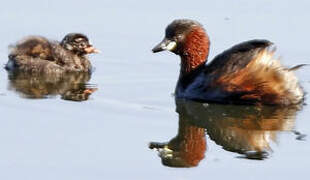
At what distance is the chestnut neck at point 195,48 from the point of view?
37.9 feet

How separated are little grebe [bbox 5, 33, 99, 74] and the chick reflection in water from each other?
2.57 metres

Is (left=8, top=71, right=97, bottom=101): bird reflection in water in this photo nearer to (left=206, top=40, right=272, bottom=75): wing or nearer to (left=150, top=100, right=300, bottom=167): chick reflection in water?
(left=150, top=100, right=300, bottom=167): chick reflection in water

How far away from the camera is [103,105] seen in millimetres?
10711

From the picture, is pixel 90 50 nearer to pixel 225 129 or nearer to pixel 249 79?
pixel 249 79

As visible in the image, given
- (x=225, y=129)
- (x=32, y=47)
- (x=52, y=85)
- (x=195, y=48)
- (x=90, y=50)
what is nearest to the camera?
(x=225, y=129)

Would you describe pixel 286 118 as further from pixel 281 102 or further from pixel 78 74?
pixel 78 74

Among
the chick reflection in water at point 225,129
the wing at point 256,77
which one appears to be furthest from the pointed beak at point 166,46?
the wing at point 256,77

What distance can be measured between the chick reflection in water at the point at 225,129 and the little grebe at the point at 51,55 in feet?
8.42

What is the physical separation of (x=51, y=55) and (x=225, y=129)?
13.7 ft

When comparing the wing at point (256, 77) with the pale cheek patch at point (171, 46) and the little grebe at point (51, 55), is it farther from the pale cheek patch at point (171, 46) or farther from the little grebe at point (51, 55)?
the little grebe at point (51, 55)

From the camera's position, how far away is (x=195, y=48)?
11570 millimetres

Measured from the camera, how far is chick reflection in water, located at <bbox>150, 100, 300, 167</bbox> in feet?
29.2

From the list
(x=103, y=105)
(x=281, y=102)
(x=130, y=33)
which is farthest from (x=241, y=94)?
(x=130, y=33)

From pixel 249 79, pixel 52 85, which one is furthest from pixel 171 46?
pixel 52 85
